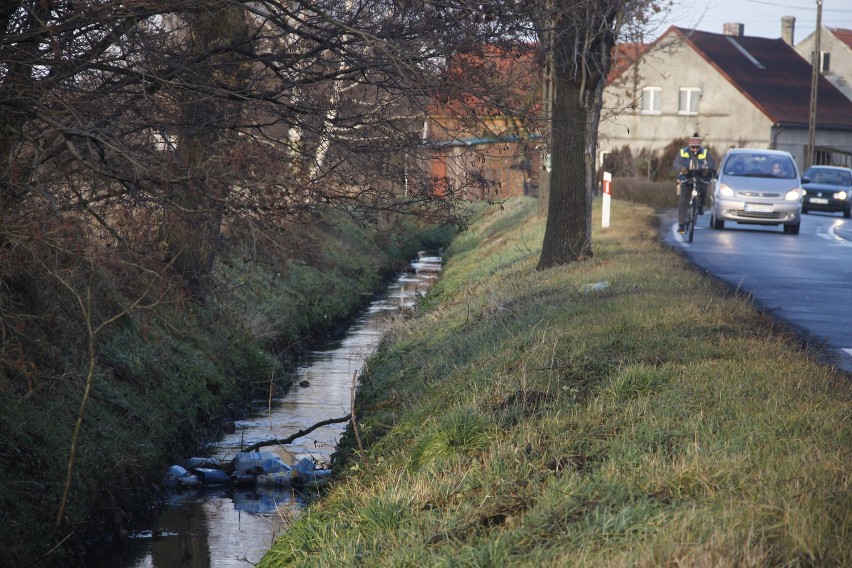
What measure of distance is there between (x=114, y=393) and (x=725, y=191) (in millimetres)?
16469

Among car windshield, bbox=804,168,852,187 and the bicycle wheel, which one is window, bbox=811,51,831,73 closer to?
car windshield, bbox=804,168,852,187

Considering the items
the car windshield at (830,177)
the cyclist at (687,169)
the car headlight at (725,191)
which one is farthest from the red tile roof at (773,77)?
the cyclist at (687,169)

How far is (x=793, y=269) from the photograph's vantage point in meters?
16.2

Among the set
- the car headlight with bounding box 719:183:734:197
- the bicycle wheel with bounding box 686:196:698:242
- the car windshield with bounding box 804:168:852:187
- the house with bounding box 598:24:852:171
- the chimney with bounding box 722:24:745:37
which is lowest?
the bicycle wheel with bounding box 686:196:698:242

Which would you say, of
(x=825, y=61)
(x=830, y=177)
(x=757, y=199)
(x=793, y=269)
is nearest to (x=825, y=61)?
(x=825, y=61)

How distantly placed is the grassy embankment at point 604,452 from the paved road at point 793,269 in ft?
3.31

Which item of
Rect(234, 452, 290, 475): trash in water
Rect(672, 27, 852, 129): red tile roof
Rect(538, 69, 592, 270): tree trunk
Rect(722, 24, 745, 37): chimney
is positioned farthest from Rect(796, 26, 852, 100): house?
Rect(234, 452, 290, 475): trash in water

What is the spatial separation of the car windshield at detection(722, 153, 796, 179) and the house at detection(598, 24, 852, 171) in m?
25.4

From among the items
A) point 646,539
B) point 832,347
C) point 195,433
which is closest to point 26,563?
point 195,433

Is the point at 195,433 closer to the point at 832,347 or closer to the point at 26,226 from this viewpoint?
the point at 26,226

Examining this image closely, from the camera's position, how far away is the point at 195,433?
36.7 feet

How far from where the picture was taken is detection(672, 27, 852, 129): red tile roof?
173 ft

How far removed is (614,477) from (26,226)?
346 cm

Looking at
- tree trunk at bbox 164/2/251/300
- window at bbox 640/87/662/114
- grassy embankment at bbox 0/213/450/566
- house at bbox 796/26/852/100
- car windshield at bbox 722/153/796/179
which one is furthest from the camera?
house at bbox 796/26/852/100
